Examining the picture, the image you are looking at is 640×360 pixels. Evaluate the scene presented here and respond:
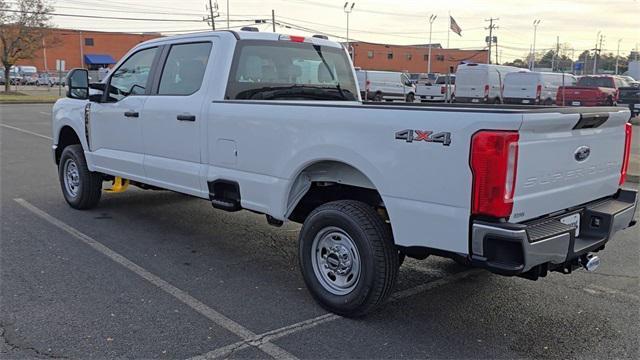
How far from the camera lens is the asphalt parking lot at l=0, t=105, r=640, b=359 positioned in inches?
141

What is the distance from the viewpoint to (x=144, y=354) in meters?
3.45

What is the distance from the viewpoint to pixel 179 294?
4426 millimetres

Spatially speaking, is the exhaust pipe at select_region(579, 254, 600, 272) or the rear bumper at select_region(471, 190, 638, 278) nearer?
the rear bumper at select_region(471, 190, 638, 278)

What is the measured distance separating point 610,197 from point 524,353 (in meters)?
→ 1.53

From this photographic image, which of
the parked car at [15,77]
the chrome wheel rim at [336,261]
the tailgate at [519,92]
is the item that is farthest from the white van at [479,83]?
the parked car at [15,77]

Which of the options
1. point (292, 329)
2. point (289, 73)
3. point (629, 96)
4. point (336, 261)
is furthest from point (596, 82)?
point (292, 329)

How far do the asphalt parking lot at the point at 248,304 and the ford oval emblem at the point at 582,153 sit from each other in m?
1.17

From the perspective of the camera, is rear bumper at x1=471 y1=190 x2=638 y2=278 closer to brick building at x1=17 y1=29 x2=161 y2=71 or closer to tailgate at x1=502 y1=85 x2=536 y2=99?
tailgate at x1=502 y1=85 x2=536 y2=99

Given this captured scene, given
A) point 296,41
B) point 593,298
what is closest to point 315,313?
point 593,298

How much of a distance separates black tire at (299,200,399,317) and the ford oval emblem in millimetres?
1302

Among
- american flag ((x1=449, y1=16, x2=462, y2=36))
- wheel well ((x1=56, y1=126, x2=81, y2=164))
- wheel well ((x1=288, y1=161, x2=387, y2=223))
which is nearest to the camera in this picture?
wheel well ((x1=288, y1=161, x2=387, y2=223))

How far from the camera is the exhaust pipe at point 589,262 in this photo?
12.5 ft

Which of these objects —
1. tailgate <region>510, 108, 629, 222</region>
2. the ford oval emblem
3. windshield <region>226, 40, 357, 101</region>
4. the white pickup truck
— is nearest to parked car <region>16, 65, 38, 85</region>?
the white pickup truck

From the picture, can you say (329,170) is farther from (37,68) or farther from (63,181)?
(37,68)
